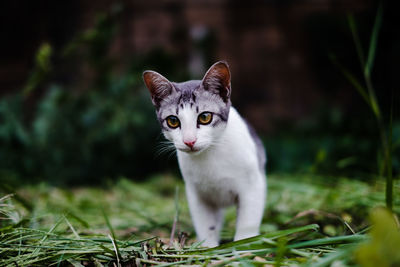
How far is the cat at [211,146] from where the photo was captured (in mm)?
1576

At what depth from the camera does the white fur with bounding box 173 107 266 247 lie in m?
1.62

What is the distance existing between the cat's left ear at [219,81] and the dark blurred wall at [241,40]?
10.4 ft

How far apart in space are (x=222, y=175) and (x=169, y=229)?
572 millimetres

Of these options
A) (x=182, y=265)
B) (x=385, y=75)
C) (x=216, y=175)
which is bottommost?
(x=182, y=265)

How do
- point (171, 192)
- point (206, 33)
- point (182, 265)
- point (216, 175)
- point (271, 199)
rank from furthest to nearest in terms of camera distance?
point (206, 33)
point (171, 192)
point (271, 199)
point (216, 175)
point (182, 265)

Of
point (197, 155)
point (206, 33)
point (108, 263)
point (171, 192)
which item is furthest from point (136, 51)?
point (108, 263)

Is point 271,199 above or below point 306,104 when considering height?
below

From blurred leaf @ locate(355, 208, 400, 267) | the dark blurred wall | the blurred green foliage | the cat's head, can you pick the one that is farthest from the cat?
the dark blurred wall

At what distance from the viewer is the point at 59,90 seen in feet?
12.3

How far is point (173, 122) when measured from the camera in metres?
1.63

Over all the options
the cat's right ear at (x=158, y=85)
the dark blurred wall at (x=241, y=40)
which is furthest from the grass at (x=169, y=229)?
the dark blurred wall at (x=241, y=40)

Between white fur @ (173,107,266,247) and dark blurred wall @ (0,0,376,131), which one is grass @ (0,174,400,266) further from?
dark blurred wall @ (0,0,376,131)

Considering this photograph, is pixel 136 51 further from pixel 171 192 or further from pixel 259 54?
pixel 171 192

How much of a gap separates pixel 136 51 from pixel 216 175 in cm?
367
